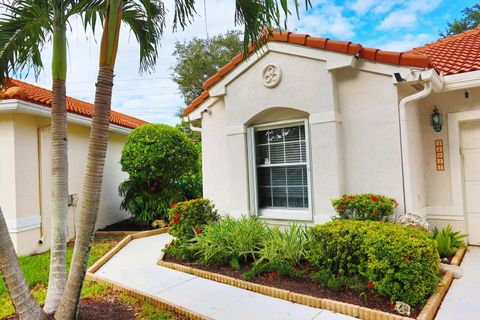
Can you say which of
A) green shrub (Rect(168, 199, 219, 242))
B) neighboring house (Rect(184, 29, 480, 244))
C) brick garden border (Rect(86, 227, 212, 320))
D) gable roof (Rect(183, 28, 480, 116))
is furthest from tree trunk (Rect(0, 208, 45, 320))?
neighboring house (Rect(184, 29, 480, 244))

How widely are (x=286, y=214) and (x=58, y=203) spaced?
15.1 ft

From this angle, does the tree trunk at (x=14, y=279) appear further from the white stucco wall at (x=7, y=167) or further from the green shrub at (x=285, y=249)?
the white stucco wall at (x=7, y=167)

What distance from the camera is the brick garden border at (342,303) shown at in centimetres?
401

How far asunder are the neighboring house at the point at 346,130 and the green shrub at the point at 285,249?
33.9 inches

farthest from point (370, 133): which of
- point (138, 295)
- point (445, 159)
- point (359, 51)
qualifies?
point (138, 295)

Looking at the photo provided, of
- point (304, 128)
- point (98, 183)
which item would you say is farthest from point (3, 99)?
point (304, 128)

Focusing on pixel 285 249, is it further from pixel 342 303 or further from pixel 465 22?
pixel 465 22

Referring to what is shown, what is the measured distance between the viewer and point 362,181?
6.34 metres

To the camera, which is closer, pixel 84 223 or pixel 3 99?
pixel 84 223

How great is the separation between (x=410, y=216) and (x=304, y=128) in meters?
2.75

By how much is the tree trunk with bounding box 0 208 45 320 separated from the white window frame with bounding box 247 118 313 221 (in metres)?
4.83

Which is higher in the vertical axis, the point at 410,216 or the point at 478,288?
the point at 410,216

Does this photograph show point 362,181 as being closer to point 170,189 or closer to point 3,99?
point 170,189

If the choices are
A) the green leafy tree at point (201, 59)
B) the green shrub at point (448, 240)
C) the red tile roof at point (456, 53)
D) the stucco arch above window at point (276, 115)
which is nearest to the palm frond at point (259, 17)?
the stucco arch above window at point (276, 115)
